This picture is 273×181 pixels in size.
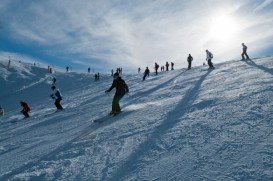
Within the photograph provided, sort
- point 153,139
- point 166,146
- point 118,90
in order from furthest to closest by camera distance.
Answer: point 118,90 < point 153,139 < point 166,146

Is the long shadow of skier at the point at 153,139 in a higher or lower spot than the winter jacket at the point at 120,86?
lower

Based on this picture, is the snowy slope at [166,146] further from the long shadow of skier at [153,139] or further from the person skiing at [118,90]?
the person skiing at [118,90]

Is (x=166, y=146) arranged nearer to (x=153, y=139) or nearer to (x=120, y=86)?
(x=153, y=139)

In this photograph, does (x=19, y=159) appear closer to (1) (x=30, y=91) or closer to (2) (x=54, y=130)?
(2) (x=54, y=130)

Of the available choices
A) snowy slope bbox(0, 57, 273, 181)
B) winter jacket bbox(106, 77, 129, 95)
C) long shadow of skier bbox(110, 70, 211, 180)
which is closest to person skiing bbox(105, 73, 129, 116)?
winter jacket bbox(106, 77, 129, 95)

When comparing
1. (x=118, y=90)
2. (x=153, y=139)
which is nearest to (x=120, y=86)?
(x=118, y=90)

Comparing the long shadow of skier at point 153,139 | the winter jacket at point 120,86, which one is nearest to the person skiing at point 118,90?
the winter jacket at point 120,86

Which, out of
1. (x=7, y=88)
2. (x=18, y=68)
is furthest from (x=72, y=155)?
(x=18, y=68)

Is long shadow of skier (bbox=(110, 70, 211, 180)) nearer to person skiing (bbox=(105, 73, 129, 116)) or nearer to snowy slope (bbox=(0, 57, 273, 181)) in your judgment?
snowy slope (bbox=(0, 57, 273, 181))

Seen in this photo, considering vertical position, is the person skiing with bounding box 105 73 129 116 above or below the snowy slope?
above

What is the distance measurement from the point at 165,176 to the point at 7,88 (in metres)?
69.0

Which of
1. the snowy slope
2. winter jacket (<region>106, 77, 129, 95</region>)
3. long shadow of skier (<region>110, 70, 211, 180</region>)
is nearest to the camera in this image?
the snowy slope

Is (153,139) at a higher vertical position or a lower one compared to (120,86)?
lower

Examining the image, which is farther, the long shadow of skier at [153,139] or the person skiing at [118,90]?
the person skiing at [118,90]
